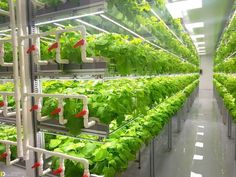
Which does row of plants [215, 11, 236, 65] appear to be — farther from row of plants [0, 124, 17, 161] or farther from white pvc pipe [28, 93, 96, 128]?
row of plants [0, 124, 17, 161]

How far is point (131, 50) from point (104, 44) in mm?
283

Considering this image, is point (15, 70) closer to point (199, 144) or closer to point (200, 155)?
point (200, 155)

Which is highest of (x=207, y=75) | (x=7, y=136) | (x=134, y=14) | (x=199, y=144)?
(x=134, y=14)

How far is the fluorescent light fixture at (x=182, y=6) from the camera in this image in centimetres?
536

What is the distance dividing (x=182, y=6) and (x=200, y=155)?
358 centimetres

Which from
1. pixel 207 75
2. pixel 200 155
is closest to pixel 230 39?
pixel 200 155

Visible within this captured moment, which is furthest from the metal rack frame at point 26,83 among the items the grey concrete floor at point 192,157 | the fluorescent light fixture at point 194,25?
the fluorescent light fixture at point 194,25

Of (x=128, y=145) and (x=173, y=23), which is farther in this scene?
(x=173, y=23)

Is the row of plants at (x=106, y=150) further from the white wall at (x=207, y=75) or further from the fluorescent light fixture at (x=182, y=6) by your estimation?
the white wall at (x=207, y=75)

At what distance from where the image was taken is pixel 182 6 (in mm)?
5637

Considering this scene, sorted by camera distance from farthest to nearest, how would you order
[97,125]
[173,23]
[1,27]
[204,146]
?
[173,23]
[204,146]
[1,27]
[97,125]

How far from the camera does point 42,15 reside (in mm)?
1879

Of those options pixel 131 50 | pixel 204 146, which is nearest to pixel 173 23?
pixel 204 146

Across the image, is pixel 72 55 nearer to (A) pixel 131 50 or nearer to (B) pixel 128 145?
(A) pixel 131 50
